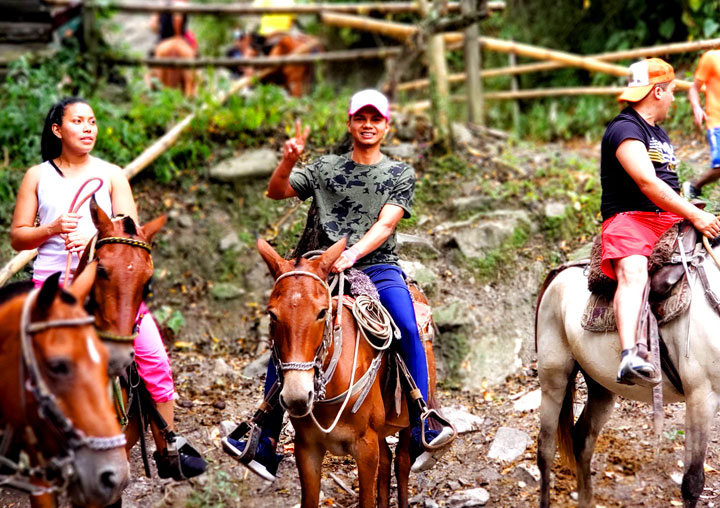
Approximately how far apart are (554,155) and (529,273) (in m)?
2.37

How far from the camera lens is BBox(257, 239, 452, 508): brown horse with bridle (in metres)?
3.66

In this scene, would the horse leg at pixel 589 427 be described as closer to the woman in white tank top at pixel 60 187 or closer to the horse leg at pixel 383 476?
the horse leg at pixel 383 476

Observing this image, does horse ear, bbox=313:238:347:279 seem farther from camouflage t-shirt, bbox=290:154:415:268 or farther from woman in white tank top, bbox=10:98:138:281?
woman in white tank top, bbox=10:98:138:281

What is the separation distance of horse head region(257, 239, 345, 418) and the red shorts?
1.81m

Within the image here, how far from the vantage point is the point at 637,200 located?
15.0 ft

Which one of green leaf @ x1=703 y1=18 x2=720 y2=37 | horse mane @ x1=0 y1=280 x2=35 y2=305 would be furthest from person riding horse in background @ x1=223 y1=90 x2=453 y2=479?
green leaf @ x1=703 y1=18 x2=720 y2=37

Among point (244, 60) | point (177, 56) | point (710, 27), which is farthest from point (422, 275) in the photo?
point (177, 56)

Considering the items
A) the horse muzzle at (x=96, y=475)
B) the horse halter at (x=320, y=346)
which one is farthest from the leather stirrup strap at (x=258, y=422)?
the horse muzzle at (x=96, y=475)

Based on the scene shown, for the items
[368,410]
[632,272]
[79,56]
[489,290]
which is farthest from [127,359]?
[79,56]

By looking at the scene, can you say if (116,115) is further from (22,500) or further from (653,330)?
(653,330)

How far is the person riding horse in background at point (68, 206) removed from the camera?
13.5 feet

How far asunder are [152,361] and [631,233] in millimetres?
2939

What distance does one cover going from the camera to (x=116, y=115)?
→ 907 cm

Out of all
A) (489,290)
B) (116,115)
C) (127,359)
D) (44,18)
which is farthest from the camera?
(44,18)
